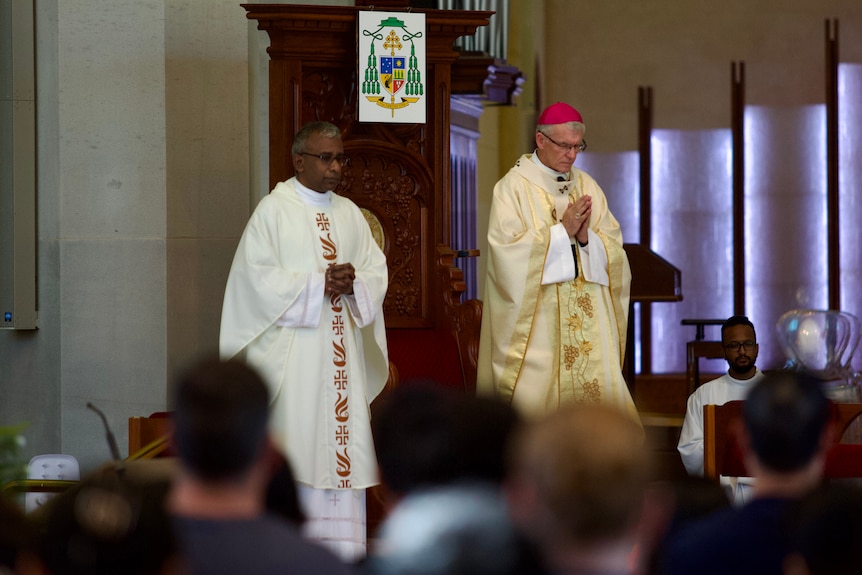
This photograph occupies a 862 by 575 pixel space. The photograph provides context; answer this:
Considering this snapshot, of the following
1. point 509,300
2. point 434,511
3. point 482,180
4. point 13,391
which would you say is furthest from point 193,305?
point 434,511

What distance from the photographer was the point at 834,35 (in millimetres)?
12867

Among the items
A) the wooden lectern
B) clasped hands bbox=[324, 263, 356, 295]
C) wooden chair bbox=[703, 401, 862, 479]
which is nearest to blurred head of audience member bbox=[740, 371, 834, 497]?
wooden chair bbox=[703, 401, 862, 479]

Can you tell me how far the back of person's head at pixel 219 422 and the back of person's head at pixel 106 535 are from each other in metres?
0.13

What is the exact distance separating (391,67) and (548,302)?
1603mm

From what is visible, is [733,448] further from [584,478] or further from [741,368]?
[584,478]

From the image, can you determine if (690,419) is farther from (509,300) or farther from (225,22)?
(225,22)

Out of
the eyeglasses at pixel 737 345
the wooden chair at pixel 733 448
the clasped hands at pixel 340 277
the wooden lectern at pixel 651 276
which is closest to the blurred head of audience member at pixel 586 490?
the wooden chair at pixel 733 448

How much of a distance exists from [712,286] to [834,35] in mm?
2626

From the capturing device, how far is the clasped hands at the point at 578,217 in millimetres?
6637

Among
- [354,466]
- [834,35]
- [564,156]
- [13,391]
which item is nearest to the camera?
[354,466]

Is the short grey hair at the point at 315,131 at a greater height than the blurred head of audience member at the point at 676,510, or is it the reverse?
the short grey hair at the point at 315,131

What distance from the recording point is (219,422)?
2.29 metres

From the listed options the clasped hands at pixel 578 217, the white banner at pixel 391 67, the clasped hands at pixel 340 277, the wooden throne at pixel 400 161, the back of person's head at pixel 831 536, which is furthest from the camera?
the wooden throne at pixel 400 161

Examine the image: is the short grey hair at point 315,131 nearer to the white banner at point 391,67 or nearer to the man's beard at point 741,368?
the white banner at point 391,67
